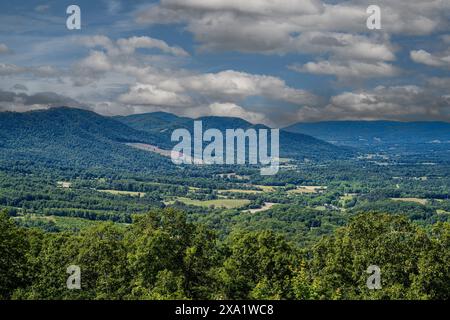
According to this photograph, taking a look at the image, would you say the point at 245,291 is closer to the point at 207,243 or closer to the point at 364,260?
the point at 207,243

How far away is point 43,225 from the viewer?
16038 cm

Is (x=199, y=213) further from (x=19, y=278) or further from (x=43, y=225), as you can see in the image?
(x=19, y=278)

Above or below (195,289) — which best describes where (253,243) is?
above

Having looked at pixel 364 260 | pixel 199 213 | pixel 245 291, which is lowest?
pixel 199 213

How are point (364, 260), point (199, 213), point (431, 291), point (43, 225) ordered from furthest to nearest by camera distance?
point (199, 213) < point (43, 225) < point (364, 260) < point (431, 291)

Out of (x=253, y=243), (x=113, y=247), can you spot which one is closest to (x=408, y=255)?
(x=253, y=243)

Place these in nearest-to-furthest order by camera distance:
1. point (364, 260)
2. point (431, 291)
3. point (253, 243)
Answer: point (431, 291)
point (364, 260)
point (253, 243)

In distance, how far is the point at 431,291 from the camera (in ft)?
102

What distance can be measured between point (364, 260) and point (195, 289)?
10914 mm
